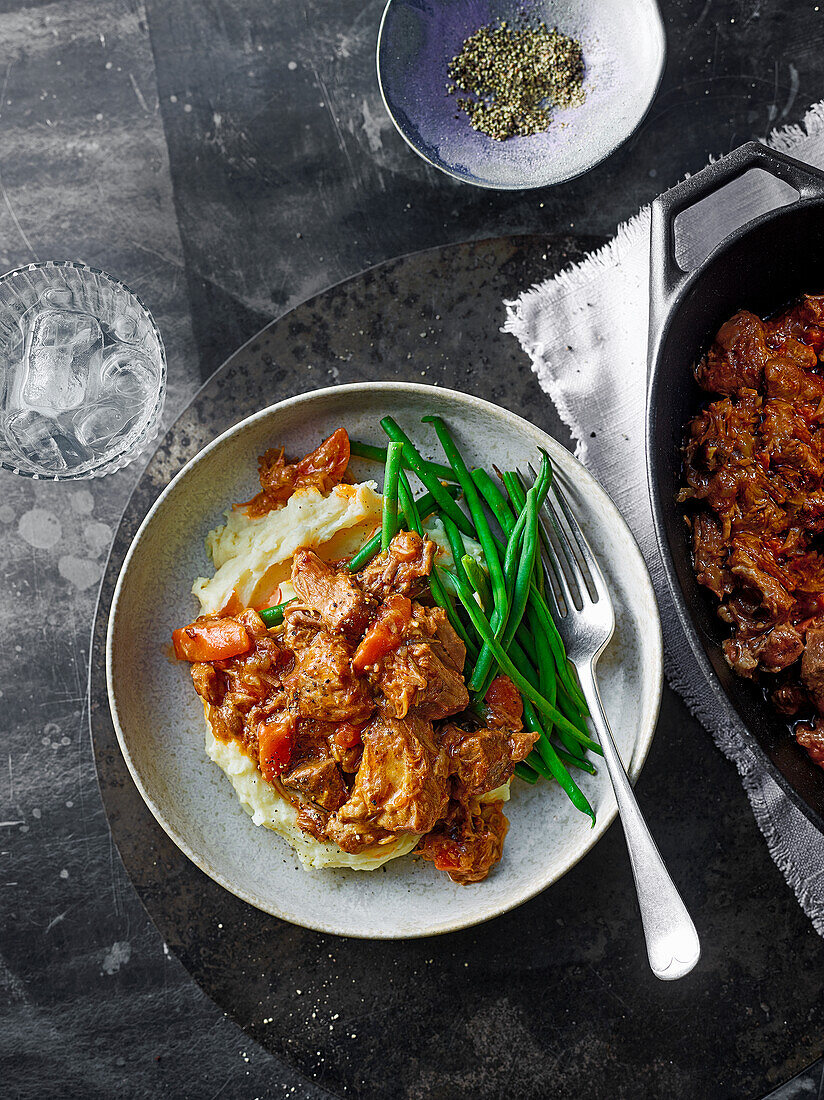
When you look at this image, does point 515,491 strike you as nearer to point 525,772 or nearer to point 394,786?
point 525,772

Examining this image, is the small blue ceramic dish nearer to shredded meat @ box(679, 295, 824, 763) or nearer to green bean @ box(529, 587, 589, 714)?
shredded meat @ box(679, 295, 824, 763)

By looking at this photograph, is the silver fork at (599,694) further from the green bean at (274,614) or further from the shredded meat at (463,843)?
the green bean at (274,614)

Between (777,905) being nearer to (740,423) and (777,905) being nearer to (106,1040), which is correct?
(740,423)

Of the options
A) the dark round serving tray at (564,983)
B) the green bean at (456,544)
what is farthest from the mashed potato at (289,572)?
the dark round serving tray at (564,983)

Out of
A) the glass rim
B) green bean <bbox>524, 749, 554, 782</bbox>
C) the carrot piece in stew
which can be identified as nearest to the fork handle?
green bean <bbox>524, 749, 554, 782</bbox>

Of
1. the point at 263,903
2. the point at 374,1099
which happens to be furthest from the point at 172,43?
the point at 374,1099

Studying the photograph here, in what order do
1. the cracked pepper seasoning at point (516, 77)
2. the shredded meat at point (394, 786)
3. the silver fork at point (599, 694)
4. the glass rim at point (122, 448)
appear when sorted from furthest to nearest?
the cracked pepper seasoning at point (516, 77)
the glass rim at point (122, 448)
the silver fork at point (599, 694)
the shredded meat at point (394, 786)
